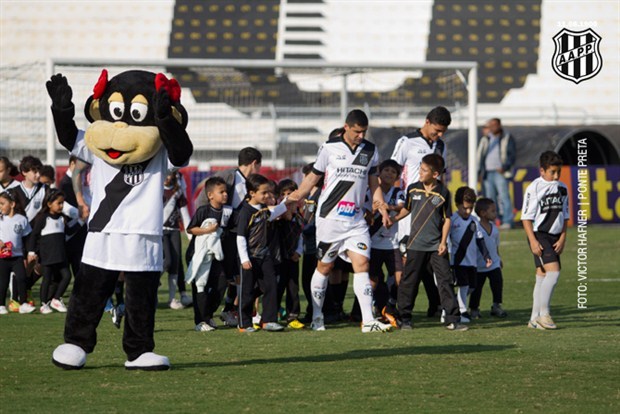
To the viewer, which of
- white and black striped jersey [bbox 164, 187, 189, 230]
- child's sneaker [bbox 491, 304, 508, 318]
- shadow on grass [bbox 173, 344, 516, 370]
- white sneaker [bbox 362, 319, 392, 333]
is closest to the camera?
shadow on grass [bbox 173, 344, 516, 370]

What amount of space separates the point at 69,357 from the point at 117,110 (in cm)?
174

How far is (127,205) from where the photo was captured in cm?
803

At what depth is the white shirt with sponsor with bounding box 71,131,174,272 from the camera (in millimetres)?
7965

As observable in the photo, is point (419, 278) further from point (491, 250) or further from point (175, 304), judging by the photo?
point (175, 304)

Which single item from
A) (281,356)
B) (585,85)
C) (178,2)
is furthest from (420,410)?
(178,2)

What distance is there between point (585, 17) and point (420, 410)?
130 feet

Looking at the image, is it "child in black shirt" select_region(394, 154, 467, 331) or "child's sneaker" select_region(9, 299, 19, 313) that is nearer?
"child in black shirt" select_region(394, 154, 467, 331)

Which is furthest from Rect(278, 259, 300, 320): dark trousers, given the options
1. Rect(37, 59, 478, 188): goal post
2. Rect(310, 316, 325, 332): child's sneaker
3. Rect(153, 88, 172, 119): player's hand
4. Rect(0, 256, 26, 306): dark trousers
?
Rect(37, 59, 478, 188): goal post

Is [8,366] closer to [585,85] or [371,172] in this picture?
[371,172]

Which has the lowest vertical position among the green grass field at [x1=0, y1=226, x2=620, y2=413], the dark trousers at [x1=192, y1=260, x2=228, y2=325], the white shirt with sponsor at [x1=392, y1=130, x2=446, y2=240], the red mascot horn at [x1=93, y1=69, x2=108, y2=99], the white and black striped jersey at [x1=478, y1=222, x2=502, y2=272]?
the green grass field at [x1=0, y1=226, x2=620, y2=413]

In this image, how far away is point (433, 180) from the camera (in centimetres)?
1087

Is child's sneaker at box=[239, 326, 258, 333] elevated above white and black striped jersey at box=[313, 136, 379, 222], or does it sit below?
below

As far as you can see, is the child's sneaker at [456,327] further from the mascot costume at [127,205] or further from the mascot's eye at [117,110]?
the mascot's eye at [117,110]

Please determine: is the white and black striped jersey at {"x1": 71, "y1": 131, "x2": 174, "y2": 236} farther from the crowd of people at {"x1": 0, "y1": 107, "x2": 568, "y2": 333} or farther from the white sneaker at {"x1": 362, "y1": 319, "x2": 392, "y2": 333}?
the white sneaker at {"x1": 362, "y1": 319, "x2": 392, "y2": 333}
